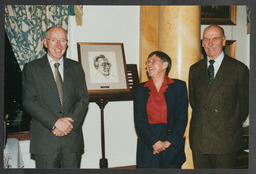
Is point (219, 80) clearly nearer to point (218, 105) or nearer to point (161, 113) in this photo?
point (218, 105)

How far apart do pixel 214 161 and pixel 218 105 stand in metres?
0.56

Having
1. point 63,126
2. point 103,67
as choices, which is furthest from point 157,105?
point 63,126

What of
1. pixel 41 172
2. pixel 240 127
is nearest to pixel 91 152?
pixel 41 172

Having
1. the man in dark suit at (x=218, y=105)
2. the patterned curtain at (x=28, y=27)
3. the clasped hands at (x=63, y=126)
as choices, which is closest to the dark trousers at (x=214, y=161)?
the man in dark suit at (x=218, y=105)

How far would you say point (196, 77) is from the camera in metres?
2.67

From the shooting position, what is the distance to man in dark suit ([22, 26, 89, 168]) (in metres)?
2.46

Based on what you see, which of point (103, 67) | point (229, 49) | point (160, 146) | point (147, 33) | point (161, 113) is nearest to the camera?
point (160, 146)

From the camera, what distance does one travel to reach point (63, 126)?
2.47 metres

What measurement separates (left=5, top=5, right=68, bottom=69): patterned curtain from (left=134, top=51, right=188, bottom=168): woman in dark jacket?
119 cm

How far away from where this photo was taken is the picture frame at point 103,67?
2812 millimetres

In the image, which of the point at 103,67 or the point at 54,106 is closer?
the point at 54,106

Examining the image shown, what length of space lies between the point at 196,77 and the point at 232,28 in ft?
2.42

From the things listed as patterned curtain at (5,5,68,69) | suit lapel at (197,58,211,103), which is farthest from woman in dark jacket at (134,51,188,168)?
patterned curtain at (5,5,68,69)

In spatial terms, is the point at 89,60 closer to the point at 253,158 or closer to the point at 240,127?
the point at 240,127
